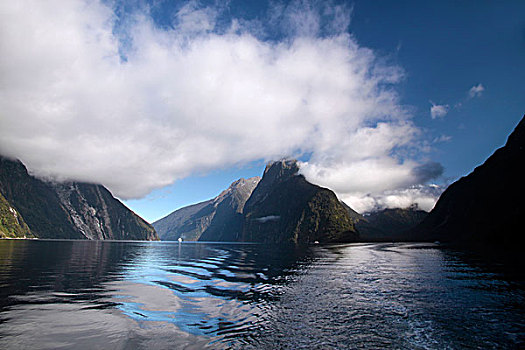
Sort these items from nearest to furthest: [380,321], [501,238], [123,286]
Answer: [380,321] < [123,286] < [501,238]

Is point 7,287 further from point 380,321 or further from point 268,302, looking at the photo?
point 380,321

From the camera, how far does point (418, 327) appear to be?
2155cm

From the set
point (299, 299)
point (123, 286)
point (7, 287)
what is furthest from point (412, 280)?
point (7, 287)

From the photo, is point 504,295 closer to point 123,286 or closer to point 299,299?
point 299,299

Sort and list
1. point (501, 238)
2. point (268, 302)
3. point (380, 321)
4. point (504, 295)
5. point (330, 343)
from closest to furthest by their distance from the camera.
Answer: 1. point (330, 343)
2. point (380, 321)
3. point (268, 302)
4. point (504, 295)
5. point (501, 238)

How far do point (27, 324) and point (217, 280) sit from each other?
2745 cm

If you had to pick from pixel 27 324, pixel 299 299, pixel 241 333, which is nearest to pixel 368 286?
pixel 299 299

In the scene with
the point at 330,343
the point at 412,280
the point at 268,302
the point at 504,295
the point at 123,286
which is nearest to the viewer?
the point at 330,343

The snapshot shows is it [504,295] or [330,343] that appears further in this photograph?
[504,295]

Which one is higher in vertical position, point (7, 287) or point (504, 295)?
point (7, 287)

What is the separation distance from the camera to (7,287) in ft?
109

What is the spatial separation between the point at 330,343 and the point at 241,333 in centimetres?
598

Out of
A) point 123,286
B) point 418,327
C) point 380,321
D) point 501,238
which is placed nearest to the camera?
point 418,327

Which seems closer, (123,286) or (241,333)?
(241,333)
